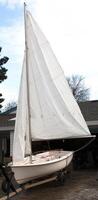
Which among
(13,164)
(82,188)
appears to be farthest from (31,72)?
(82,188)

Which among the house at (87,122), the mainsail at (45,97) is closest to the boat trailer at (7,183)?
the mainsail at (45,97)

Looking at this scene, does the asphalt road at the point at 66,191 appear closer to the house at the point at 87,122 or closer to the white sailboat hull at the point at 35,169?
the white sailboat hull at the point at 35,169

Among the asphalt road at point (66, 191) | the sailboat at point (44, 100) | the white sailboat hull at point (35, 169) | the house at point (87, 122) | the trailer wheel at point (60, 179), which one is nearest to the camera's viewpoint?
the asphalt road at point (66, 191)

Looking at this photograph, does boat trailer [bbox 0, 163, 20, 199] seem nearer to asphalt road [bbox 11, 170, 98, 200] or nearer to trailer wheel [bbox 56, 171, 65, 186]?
asphalt road [bbox 11, 170, 98, 200]

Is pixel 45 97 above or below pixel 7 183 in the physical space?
above

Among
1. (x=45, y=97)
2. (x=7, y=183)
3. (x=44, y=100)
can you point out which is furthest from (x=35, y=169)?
(x=45, y=97)

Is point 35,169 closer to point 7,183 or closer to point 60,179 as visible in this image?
point 7,183

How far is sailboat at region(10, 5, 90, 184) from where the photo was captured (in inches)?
546

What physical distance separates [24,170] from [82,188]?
7.34 ft

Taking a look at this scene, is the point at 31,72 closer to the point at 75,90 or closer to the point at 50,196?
the point at 50,196

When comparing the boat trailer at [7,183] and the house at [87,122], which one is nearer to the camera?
the boat trailer at [7,183]

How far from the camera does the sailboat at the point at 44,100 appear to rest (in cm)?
1388

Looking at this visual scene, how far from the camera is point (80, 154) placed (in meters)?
22.5

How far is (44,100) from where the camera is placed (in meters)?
14.4
